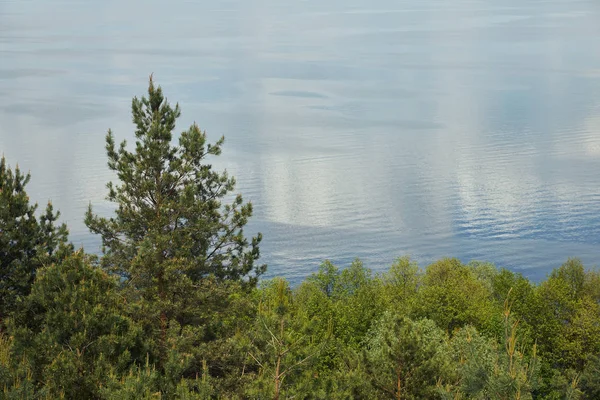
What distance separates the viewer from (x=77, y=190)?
10675 cm

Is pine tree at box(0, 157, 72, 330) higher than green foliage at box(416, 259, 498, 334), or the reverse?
pine tree at box(0, 157, 72, 330)

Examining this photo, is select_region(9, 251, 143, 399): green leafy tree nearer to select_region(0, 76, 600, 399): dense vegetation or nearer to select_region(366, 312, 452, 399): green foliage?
select_region(0, 76, 600, 399): dense vegetation

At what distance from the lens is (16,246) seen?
24172 millimetres

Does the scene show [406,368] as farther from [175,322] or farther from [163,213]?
[163,213]

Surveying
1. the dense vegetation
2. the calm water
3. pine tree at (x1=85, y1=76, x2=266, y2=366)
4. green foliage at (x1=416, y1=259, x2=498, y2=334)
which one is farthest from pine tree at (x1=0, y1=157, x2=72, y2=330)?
the calm water

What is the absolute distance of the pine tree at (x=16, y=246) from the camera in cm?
2355

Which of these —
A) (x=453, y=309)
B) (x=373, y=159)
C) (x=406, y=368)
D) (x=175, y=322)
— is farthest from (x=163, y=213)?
(x=373, y=159)

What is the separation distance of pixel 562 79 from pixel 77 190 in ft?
472

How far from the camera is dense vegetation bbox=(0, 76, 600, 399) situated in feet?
49.8

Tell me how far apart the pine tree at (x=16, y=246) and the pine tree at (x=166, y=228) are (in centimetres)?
198

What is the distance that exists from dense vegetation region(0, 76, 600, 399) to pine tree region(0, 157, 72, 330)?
48 millimetres

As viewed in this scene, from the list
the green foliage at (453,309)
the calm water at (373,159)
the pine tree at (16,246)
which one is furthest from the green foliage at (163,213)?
the calm water at (373,159)

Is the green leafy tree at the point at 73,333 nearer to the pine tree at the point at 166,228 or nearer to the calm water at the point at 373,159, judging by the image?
the pine tree at the point at 166,228

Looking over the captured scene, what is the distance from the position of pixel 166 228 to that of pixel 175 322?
145 inches
